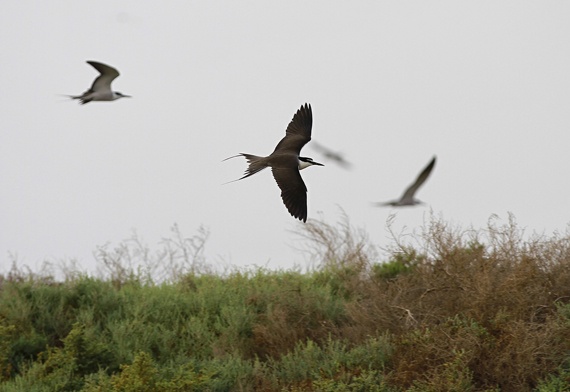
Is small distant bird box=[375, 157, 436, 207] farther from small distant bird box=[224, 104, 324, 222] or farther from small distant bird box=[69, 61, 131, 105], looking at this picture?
small distant bird box=[69, 61, 131, 105]

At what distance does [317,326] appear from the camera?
553 inches

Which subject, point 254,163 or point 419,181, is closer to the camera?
point 254,163

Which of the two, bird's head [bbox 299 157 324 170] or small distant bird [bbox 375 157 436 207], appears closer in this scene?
bird's head [bbox 299 157 324 170]

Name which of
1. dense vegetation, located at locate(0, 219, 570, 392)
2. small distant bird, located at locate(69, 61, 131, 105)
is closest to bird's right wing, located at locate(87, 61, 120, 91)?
small distant bird, located at locate(69, 61, 131, 105)

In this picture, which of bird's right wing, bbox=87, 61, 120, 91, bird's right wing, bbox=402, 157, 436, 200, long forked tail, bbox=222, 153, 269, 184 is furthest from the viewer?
bird's right wing, bbox=87, 61, 120, 91

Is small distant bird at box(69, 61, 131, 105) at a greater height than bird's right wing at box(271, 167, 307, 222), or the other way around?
small distant bird at box(69, 61, 131, 105)

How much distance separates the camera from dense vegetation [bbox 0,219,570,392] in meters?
11.2

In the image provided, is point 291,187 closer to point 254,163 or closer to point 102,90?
point 254,163

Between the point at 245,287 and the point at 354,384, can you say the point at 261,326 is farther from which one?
the point at 354,384

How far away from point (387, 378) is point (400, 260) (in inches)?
125

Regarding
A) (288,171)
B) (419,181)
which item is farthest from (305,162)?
(419,181)

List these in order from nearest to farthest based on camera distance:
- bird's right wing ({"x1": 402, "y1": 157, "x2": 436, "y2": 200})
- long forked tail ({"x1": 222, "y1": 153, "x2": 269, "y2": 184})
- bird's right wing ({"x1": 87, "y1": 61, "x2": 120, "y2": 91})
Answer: long forked tail ({"x1": 222, "y1": 153, "x2": 269, "y2": 184})
bird's right wing ({"x1": 402, "y1": 157, "x2": 436, "y2": 200})
bird's right wing ({"x1": 87, "y1": 61, "x2": 120, "y2": 91})

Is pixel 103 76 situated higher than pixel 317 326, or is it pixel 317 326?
pixel 103 76

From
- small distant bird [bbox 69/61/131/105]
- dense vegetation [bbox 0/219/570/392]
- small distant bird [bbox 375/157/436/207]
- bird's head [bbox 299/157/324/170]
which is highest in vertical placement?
small distant bird [bbox 69/61/131/105]
